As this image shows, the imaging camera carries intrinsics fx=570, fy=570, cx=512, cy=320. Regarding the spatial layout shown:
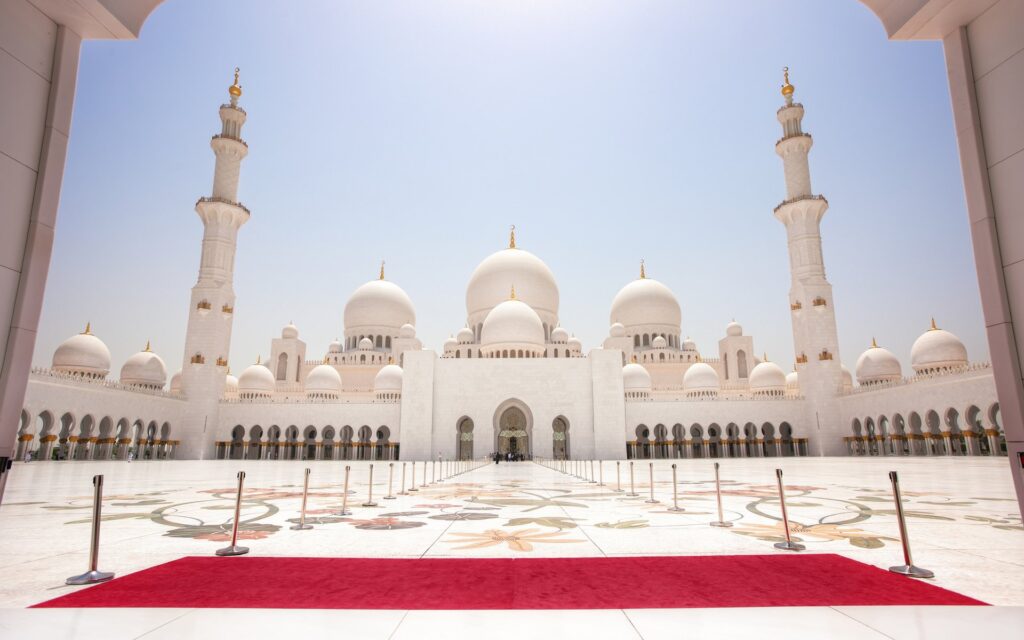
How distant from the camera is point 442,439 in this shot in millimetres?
27766

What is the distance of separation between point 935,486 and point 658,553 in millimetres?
7822

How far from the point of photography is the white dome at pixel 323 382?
33375 mm

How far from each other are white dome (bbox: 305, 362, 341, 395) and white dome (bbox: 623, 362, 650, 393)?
17024mm

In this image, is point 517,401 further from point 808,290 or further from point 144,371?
point 144,371

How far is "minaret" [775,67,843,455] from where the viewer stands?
28.2 meters

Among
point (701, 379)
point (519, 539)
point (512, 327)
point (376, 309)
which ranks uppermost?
point (376, 309)

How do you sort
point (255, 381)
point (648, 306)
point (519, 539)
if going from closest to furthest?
1. point (519, 539)
2. point (255, 381)
3. point (648, 306)

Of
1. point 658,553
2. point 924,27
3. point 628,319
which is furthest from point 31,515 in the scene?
point 628,319

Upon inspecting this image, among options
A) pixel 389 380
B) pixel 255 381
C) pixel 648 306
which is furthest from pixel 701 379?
pixel 255 381

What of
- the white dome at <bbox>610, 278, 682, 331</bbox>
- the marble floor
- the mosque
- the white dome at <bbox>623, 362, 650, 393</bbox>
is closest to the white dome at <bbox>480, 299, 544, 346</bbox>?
the mosque

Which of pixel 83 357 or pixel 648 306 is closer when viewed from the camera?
pixel 83 357

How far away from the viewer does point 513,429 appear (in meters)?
28.9

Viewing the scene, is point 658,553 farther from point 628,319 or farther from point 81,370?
point 628,319

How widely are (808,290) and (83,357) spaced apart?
3639 cm
